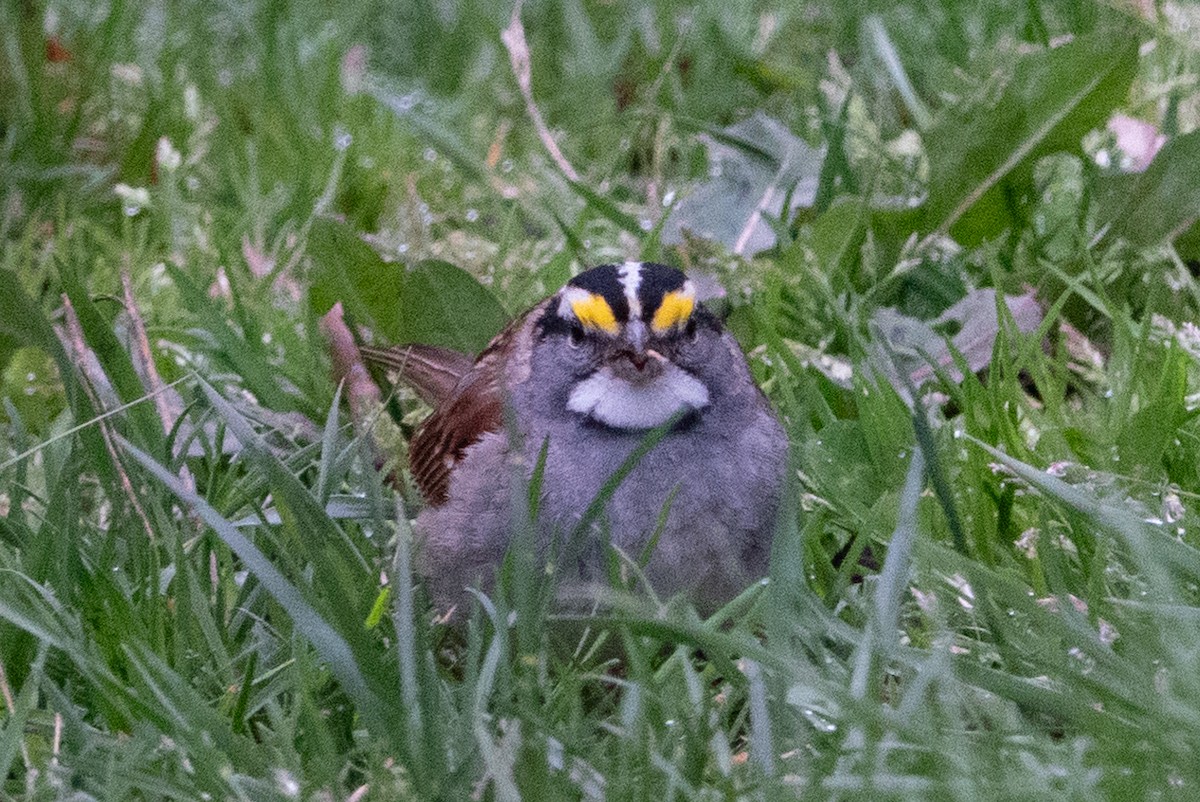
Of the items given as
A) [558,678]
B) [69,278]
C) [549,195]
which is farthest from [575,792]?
[549,195]

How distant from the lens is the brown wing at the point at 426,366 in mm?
4039

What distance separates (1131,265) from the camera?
4223mm

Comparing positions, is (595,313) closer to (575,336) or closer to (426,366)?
(575,336)

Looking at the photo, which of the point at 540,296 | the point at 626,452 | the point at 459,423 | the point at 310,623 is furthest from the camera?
the point at 540,296

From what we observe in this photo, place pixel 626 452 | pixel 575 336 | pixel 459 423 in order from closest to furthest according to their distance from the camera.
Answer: pixel 626 452 < pixel 575 336 < pixel 459 423

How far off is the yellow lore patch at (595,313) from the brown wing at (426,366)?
0.73 m

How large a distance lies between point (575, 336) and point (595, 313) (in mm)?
103

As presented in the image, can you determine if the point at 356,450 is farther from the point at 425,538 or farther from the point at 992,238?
the point at 992,238

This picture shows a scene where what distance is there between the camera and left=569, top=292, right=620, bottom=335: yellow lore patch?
328 cm

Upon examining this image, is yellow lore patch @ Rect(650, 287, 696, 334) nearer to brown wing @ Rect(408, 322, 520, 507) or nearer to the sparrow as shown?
the sparrow

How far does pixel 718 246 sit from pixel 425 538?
138cm

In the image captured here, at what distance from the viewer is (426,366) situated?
408 cm

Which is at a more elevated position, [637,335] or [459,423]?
[637,335]

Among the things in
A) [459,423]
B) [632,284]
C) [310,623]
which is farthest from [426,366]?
[310,623]
